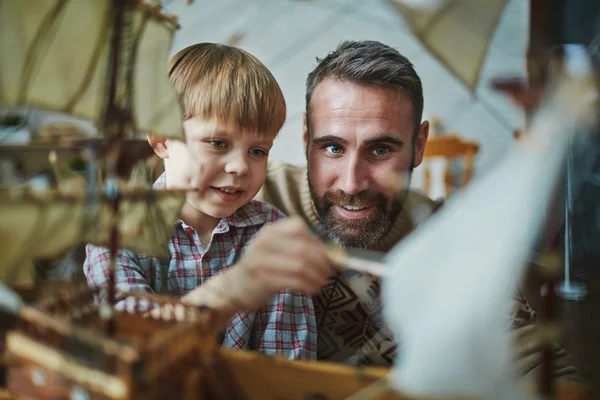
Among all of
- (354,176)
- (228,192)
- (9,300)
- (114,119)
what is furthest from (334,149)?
(9,300)

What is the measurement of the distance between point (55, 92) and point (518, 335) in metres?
0.68

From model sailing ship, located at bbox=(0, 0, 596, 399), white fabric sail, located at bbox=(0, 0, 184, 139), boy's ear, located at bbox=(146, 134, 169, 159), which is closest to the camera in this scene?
model sailing ship, located at bbox=(0, 0, 596, 399)

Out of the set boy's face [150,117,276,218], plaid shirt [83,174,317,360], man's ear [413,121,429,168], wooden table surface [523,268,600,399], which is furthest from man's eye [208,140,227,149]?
wooden table surface [523,268,600,399]

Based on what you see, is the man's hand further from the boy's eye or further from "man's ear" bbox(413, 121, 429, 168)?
"man's ear" bbox(413, 121, 429, 168)

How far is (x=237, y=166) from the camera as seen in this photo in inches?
28.8

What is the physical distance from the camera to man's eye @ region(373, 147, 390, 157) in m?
0.77

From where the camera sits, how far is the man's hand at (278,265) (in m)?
0.60

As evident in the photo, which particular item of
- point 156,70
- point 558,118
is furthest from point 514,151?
point 156,70

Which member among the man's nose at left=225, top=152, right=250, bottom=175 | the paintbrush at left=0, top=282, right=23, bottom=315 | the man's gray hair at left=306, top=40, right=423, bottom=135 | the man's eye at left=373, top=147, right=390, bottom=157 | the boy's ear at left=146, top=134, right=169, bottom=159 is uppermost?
the man's gray hair at left=306, top=40, right=423, bottom=135

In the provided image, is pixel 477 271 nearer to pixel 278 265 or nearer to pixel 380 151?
pixel 278 265

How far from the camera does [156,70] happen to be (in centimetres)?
72

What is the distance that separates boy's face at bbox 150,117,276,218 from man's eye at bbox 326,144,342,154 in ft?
0.27

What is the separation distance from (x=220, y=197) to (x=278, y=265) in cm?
18

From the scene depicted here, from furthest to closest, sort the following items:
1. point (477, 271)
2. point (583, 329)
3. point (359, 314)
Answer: point (359, 314), point (583, 329), point (477, 271)
